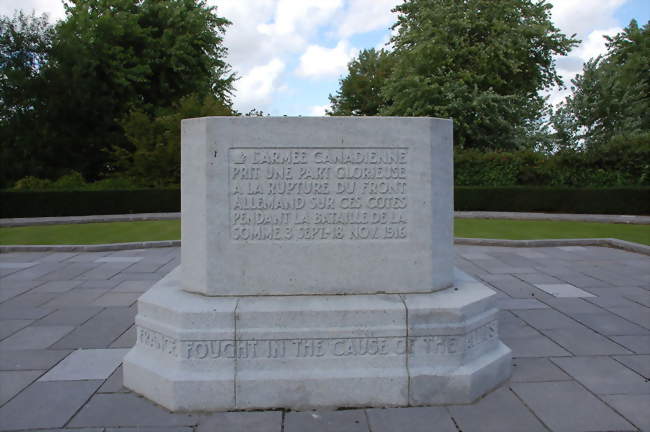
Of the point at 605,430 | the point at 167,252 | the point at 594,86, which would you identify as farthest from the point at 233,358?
the point at 594,86

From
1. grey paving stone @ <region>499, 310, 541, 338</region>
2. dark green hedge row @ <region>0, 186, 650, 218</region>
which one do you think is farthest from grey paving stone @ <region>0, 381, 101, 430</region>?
dark green hedge row @ <region>0, 186, 650, 218</region>

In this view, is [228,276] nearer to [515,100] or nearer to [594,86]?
[515,100]

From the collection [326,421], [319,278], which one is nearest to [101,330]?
[319,278]

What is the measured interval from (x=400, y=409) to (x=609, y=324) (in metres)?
3.14

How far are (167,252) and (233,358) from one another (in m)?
7.43

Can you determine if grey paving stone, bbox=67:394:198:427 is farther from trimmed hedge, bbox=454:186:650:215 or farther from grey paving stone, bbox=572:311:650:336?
trimmed hedge, bbox=454:186:650:215

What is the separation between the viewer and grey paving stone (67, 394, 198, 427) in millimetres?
3332

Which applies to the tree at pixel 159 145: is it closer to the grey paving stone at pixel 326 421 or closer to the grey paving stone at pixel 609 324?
the grey paving stone at pixel 609 324

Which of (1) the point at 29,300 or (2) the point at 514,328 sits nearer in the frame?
(2) the point at 514,328

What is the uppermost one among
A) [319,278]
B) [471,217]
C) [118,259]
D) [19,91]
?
[19,91]

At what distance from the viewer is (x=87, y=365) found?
4328mm

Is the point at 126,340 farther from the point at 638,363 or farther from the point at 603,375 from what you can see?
the point at 638,363

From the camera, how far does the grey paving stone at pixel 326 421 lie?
326cm

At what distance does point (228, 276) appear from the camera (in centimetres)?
392
